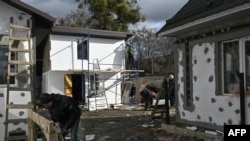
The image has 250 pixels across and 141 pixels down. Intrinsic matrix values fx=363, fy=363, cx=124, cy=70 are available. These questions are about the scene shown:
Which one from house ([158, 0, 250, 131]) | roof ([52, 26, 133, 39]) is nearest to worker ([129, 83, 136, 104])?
roof ([52, 26, 133, 39])

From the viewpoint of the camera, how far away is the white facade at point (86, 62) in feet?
77.4

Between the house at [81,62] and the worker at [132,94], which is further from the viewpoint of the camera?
the worker at [132,94]

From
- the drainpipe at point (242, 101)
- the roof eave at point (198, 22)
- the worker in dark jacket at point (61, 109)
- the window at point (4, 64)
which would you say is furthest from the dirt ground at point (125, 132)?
the worker in dark jacket at point (61, 109)

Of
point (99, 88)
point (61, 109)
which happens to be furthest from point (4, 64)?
point (99, 88)

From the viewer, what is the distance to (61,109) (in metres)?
7.84

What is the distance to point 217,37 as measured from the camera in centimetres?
996

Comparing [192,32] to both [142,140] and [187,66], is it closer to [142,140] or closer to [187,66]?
[187,66]

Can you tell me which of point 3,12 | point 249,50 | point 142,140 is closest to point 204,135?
point 142,140

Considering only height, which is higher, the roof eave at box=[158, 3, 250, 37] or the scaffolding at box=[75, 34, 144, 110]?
the roof eave at box=[158, 3, 250, 37]

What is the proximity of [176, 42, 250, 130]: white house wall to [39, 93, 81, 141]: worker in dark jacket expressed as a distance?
Answer: 4.03 m

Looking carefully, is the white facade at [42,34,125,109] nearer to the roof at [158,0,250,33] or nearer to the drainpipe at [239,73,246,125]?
the roof at [158,0,250,33]

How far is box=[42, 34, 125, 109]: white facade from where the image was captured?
23606mm

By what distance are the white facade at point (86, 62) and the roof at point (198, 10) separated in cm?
1181

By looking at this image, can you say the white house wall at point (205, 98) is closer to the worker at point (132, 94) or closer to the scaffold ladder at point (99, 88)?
the scaffold ladder at point (99, 88)
